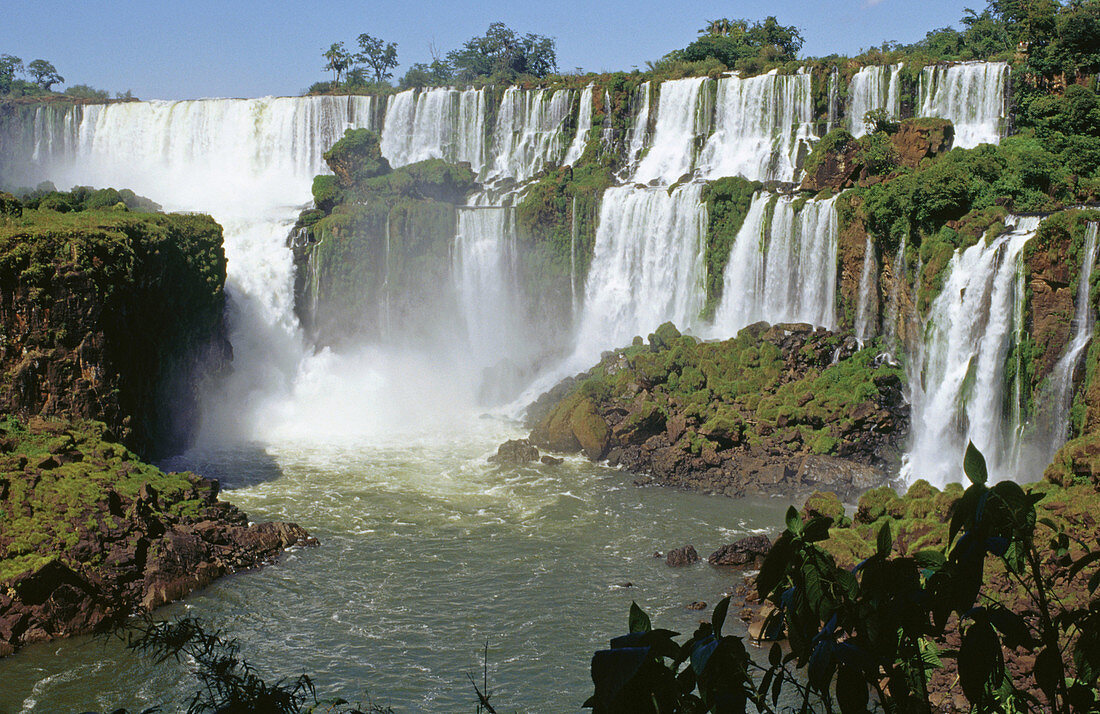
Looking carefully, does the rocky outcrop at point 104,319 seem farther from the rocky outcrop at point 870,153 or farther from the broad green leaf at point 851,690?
the rocky outcrop at point 870,153

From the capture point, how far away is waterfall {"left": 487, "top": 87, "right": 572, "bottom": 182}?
42812 mm

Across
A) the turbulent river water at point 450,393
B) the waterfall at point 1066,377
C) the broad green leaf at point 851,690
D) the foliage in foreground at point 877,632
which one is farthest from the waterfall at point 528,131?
the broad green leaf at point 851,690

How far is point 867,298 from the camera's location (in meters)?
27.5

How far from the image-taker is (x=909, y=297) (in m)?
25.2

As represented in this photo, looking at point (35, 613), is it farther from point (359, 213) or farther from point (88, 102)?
point (88, 102)

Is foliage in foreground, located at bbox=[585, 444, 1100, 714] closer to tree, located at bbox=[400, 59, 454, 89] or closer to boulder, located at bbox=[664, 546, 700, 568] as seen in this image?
boulder, located at bbox=[664, 546, 700, 568]

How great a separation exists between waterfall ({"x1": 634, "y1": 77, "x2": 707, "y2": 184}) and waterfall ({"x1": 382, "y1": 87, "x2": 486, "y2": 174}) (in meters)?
8.98

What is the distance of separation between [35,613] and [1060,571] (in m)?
15.5

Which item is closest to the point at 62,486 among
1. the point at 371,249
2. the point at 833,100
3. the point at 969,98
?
the point at 371,249

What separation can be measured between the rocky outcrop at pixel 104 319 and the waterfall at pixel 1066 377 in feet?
69.6

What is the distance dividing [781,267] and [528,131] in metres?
17.9

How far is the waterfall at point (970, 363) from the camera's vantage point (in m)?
21.0

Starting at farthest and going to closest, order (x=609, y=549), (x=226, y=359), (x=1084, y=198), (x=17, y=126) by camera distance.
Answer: (x=17, y=126) < (x=226, y=359) < (x=1084, y=198) < (x=609, y=549)

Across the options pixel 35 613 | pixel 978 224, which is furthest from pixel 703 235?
pixel 35 613
